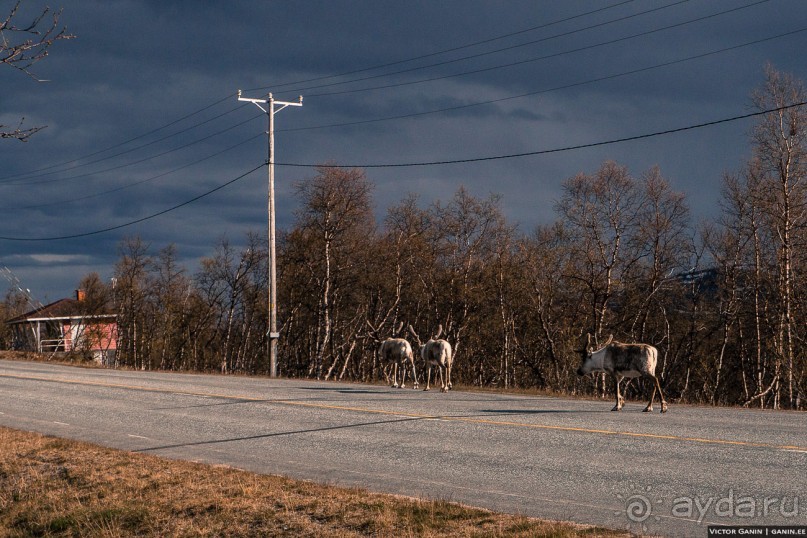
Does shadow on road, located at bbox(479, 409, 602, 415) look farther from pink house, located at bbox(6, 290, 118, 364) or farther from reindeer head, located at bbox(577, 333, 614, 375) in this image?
pink house, located at bbox(6, 290, 118, 364)

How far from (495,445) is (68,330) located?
5473cm

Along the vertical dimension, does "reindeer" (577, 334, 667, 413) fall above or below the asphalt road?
above

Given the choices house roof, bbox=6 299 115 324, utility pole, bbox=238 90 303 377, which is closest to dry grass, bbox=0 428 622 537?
utility pole, bbox=238 90 303 377

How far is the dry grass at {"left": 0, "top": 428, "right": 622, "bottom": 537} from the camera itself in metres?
7.81

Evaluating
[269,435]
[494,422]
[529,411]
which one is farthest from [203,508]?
[529,411]

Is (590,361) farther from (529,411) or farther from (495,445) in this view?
(495,445)

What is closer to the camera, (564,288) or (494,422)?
(494,422)

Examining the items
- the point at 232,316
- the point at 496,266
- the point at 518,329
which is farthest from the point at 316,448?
the point at 232,316

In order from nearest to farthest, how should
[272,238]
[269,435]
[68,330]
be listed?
[269,435] < [272,238] < [68,330]

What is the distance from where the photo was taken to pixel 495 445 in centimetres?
1237

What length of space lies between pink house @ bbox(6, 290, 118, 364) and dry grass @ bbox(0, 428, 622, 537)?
43244mm

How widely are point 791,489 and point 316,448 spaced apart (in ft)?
23.0

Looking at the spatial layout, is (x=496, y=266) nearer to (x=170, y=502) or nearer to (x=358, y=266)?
(x=358, y=266)

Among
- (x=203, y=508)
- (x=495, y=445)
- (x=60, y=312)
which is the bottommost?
(x=203, y=508)
